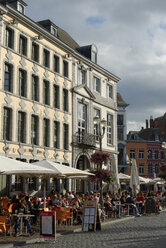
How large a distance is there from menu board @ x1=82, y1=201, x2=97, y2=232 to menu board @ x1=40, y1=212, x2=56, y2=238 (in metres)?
2.75

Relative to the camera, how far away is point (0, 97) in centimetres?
2431

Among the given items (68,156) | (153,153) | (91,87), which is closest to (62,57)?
(91,87)

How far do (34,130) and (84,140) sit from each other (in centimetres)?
693

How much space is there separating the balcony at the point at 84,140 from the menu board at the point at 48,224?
20.1 metres

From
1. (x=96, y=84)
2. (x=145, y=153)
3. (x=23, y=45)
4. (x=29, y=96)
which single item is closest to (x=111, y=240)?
(x=29, y=96)

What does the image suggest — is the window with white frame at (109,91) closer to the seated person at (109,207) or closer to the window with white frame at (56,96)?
the window with white frame at (56,96)

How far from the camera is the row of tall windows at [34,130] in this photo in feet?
81.9

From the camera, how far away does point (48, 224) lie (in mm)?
12078

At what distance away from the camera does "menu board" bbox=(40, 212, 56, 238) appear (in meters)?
12.0

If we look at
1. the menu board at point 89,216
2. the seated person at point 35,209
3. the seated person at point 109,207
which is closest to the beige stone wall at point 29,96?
the seated person at point 109,207

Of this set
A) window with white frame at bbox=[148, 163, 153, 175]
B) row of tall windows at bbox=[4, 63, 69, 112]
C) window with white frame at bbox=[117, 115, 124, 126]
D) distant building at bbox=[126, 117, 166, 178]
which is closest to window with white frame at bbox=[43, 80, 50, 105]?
row of tall windows at bbox=[4, 63, 69, 112]

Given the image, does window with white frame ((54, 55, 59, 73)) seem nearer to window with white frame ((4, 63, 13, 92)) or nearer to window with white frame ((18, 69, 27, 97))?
window with white frame ((18, 69, 27, 97))

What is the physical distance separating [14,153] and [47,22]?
11.9 m

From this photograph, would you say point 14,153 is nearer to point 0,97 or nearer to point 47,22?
point 0,97
